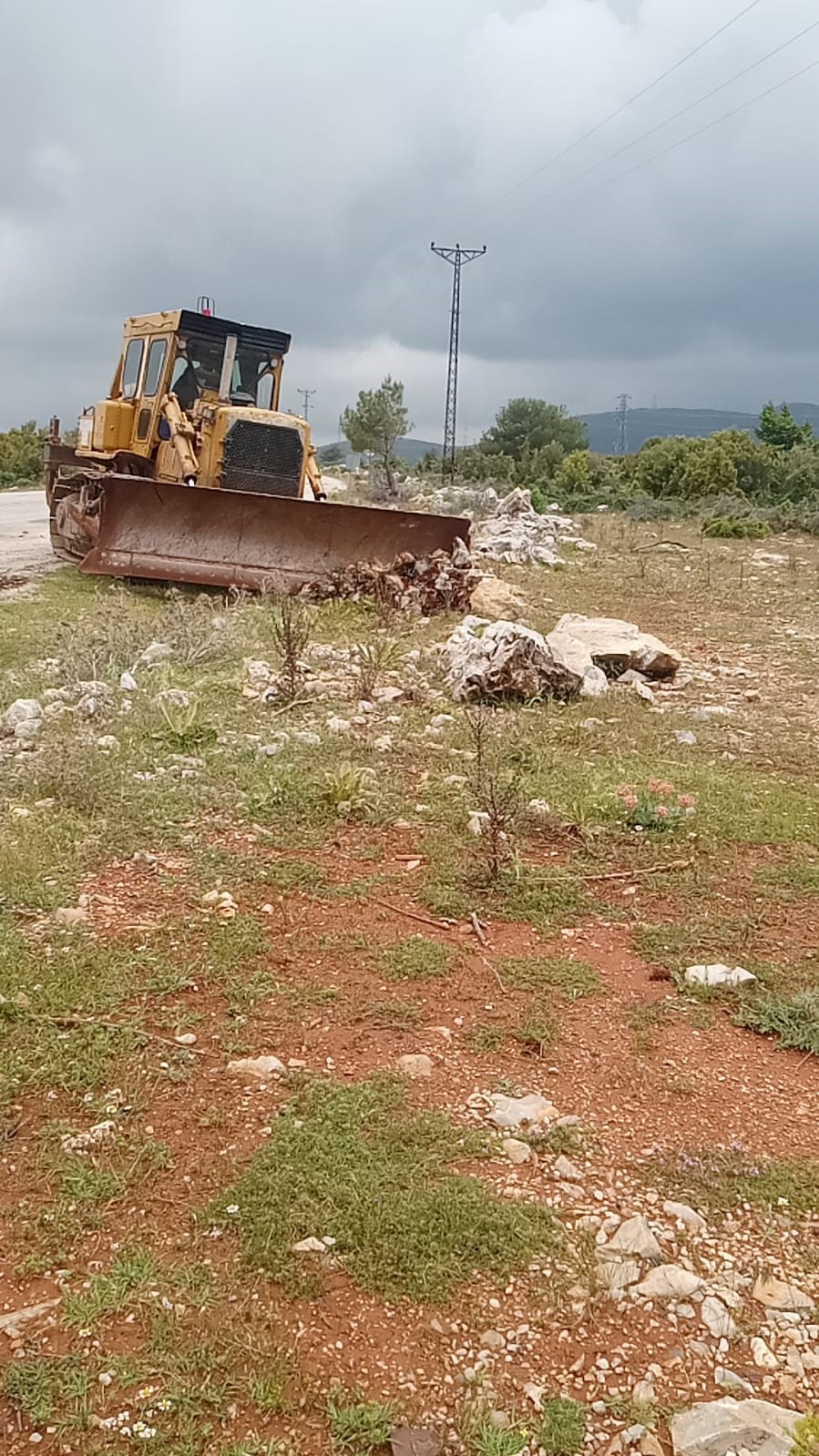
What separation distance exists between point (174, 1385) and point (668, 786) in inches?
141

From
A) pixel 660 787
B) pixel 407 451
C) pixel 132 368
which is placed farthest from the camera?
pixel 407 451

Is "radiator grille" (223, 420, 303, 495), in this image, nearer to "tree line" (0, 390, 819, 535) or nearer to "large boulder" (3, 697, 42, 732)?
"large boulder" (3, 697, 42, 732)

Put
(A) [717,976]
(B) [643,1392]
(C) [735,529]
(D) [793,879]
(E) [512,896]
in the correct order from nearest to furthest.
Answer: (B) [643,1392] < (A) [717,976] < (E) [512,896] < (D) [793,879] < (C) [735,529]

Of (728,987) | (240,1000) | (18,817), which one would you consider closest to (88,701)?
(18,817)

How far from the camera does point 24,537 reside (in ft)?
47.8

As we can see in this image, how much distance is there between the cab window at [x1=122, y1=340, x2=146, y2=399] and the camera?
11953mm

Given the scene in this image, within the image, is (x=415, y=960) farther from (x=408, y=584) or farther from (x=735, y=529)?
(x=735, y=529)

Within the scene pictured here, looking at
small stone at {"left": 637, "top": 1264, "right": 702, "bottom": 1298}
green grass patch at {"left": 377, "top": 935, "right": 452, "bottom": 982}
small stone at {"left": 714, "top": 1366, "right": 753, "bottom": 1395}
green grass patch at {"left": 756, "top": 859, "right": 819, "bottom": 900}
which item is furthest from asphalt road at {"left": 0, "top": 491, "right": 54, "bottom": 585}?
small stone at {"left": 714, "top": 1366, "right": 753, "bottom": 1395}

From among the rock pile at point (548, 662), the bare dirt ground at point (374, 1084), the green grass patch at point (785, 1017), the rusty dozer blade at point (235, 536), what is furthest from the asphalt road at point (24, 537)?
the green grass patch at point (785, 1017)

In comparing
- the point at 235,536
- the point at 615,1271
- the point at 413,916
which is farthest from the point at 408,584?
the point at 615,1271

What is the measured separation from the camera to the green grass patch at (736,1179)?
2342mm

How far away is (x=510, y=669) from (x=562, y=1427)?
4948 millimetres

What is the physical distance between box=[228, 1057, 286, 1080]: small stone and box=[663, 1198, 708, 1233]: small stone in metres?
1.01

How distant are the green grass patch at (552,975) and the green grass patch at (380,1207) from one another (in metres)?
0.77
